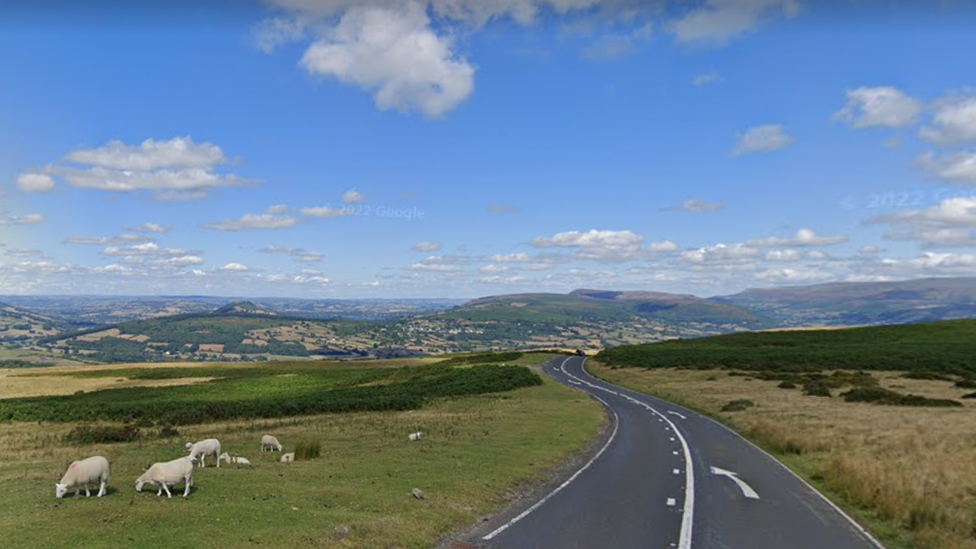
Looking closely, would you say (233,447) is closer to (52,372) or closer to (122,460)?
(122,460)

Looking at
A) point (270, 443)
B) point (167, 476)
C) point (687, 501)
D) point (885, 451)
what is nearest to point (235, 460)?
point (270, 443)

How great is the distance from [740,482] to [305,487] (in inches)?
701

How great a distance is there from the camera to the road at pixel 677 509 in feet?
51.2

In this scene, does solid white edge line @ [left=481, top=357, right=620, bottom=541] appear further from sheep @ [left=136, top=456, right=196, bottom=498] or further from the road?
sheep @ [left=136, top=456, right=196, bottom=498]

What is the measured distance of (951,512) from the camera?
59.1ft

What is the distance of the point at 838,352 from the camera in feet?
319

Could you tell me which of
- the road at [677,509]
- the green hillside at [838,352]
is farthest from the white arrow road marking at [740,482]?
the green hillside at [838,352]

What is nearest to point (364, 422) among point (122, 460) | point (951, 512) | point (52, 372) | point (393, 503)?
point (122, 460)

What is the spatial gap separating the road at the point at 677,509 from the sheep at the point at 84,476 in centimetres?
1099

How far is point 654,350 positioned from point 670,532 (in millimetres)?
102790

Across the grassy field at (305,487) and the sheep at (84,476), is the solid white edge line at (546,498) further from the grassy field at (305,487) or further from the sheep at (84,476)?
the sheep at (84,476)

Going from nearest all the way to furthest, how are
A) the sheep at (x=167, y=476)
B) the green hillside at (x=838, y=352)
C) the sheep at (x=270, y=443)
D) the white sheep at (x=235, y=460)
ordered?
the sheep at (x=167, y=476) → the white sheep at (x=235, y=460) → the sheep at (x=270, y=443) → the green hillside at (x=838, y=352)

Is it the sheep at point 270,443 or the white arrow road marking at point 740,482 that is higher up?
the sheep at point 270,443

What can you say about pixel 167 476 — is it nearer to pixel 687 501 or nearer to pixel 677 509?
pixel 677 509
